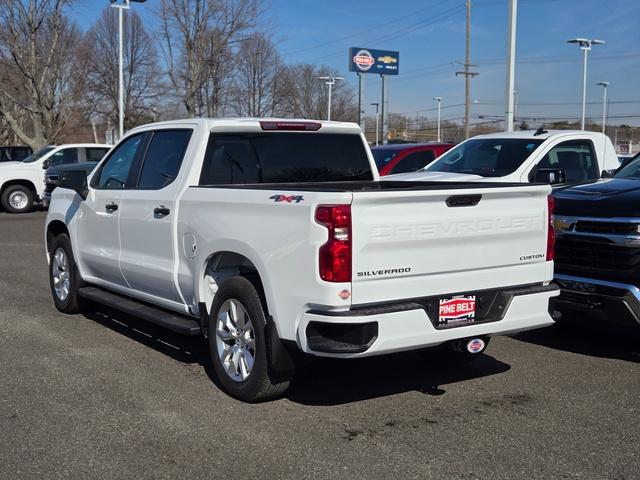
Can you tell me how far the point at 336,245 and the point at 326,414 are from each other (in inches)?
50.2

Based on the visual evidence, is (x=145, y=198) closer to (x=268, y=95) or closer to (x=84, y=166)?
(x=84, y=166)

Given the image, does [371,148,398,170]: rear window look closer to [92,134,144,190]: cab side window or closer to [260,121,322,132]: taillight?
[92,134,144,190]: cab side window

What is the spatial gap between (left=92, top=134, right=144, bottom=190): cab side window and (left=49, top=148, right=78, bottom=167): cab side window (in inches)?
582

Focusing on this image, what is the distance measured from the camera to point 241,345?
200 inches

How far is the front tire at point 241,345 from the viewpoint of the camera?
15.8 feet

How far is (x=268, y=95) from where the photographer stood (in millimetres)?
41406

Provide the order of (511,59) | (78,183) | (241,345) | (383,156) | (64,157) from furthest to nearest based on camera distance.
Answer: (64,157) → (511,59) → (383,156) → (78,183) → (241,345)

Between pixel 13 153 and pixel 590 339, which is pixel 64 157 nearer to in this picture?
pixel 13 153

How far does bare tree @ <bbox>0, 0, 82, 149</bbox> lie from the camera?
32812mm

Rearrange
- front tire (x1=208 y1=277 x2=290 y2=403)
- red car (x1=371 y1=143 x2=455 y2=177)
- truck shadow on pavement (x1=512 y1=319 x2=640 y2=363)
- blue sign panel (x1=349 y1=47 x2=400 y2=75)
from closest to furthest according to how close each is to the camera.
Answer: front tire (x1=208 y1=277 x2=290 y2=403)
truck shadow on pavement (x1=512 y1=319 x2=640 y2=363)
red car (x1=371 y1=143 x2=455 y2=177)
blue sign panel (x1=349 y1=47 x2=400 y2=75)

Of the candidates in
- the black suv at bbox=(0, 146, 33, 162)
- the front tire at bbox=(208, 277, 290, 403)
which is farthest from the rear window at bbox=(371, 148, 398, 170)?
the black suv at bbox=(0, 146, 33, 162)

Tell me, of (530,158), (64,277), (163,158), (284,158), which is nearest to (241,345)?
(284,158)

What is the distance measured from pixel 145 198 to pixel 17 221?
1384 cm

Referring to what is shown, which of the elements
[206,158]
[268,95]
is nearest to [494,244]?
[206,158]
